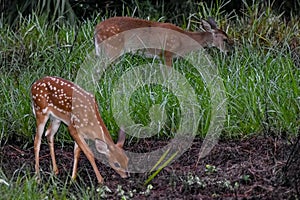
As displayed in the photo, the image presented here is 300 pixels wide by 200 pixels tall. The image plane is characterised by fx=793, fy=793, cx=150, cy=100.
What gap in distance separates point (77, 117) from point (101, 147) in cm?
28

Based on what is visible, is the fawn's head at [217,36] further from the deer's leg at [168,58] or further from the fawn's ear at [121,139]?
the fawn's ear at [121,139]

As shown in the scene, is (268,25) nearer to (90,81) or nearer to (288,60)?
(288,60)

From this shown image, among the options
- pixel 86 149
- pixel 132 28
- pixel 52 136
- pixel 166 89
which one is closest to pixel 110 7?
pixel 132 28

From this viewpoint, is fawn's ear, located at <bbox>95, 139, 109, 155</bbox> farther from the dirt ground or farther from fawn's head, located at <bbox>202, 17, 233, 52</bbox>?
fawn's head, located at <bbox>202, 17, 233, 52</bbox>

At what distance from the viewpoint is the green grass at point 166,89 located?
630 cm

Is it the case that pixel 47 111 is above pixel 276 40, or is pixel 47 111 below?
above

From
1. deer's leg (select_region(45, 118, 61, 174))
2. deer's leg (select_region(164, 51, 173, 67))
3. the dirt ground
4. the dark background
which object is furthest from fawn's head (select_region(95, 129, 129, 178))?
the dark background

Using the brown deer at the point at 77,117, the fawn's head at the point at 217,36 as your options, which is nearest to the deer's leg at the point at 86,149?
the brown deer at the point at 77,117

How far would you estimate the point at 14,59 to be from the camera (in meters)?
8.09

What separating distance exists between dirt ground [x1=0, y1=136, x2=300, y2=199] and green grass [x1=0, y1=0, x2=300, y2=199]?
183 mm

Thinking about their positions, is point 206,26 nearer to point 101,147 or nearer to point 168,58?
point 168,58

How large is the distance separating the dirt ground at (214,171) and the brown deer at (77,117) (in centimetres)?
19

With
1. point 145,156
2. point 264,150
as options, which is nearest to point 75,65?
point 145,156

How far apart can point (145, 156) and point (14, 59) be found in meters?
2.55
